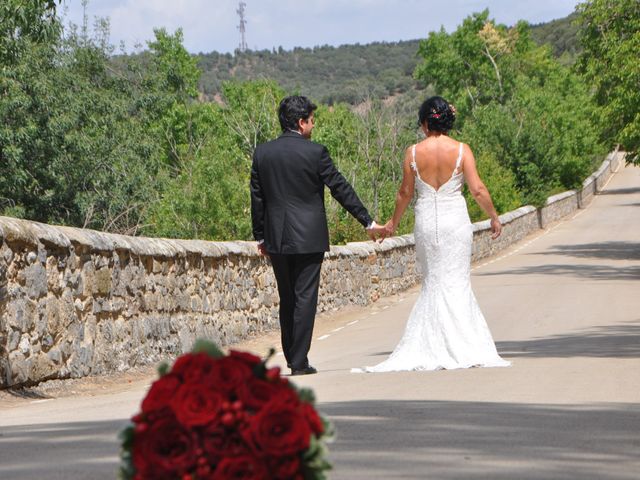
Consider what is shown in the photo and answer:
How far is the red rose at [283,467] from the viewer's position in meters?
3.17

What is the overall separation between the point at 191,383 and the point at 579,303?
16.5 meters

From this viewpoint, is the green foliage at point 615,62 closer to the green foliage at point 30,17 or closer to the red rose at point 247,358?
the green foliage at point 30,17

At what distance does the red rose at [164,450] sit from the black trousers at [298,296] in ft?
20.7

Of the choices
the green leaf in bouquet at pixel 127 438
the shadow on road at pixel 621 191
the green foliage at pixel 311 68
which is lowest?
the shadow on road at pixel 621 191

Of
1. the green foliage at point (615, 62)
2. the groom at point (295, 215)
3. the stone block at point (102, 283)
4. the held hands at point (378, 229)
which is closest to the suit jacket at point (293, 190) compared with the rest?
the groom at point (295, 215)

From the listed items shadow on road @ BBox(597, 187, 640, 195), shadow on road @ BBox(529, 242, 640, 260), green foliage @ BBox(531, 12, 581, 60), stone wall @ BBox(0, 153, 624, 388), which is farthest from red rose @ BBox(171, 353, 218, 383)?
green foliage @ BBox(531, 12, 581, 60)

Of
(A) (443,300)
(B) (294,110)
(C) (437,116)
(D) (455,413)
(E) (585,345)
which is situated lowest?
(E) (585,345)

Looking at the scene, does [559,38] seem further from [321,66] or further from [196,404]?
[196,404]

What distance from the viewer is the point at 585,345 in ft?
39.1

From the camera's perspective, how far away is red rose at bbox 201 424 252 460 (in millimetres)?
3180

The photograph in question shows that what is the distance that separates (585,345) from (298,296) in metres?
3.60

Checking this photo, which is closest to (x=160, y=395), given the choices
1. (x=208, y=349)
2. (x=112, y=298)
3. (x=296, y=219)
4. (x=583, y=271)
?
(x=208, y=349)

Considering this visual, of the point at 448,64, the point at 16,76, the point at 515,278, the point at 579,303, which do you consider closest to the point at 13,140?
the point at 16,76

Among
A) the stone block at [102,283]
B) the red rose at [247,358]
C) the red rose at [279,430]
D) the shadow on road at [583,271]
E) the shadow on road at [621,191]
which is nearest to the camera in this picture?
the red rose at [279,430]
